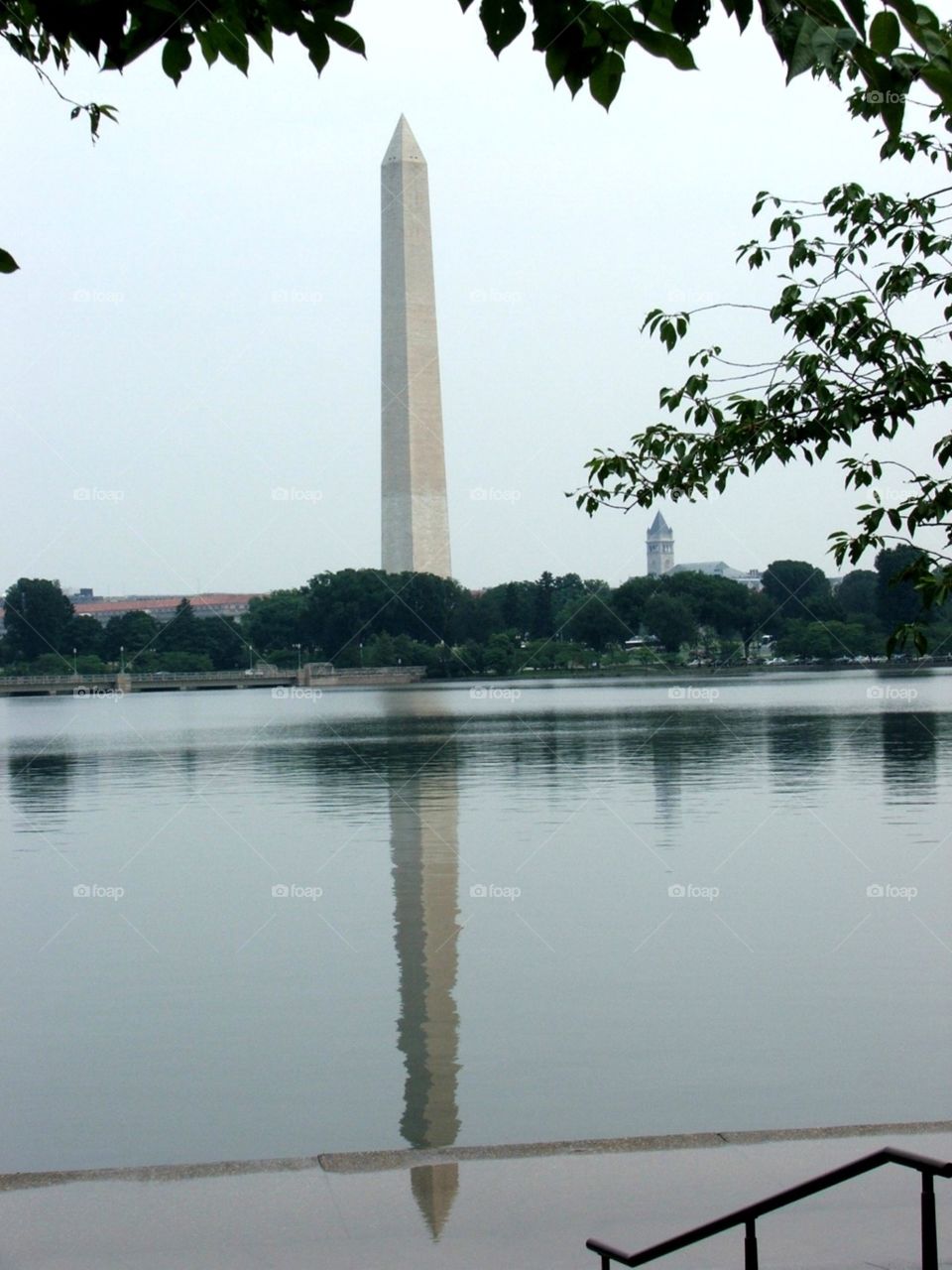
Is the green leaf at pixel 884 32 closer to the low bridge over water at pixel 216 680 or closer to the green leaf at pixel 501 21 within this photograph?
the green leaf at pixel 501 21

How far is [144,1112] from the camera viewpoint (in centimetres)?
915

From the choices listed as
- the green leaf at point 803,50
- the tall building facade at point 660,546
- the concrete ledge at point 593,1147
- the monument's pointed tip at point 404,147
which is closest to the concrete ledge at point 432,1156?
the concrete ledge at point 593,1147

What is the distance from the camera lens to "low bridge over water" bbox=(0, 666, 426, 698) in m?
112

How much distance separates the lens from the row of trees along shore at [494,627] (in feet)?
330

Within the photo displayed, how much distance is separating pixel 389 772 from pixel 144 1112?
28.8 meters

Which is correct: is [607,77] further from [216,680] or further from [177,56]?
[216,680]

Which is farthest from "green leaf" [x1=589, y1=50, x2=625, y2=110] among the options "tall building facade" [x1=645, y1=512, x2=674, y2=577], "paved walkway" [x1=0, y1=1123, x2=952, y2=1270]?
"tall building facade" [x1=645, y1=512, x2=674, y2=577]

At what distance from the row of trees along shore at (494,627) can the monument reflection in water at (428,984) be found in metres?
67.7

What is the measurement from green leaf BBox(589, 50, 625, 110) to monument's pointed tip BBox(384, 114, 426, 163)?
75.6m

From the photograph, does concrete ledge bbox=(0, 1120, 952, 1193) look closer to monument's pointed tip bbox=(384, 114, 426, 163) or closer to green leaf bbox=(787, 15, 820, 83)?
green leaf bbox=(787, 15, 820, 83)

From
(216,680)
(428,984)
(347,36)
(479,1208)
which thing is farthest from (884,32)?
(216,680)

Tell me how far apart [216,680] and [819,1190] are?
11470cm

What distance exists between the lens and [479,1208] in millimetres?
5988

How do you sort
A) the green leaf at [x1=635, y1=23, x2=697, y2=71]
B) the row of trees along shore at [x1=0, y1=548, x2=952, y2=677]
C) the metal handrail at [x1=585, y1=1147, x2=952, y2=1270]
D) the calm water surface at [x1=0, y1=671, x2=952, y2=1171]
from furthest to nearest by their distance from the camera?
the row of trees along shore at [x1=0, y1=548, x2=952, y2=677] → the calm water surface at [x1=0, y1=671, x2=952, y2=1171] → the green leaf at [x1=635, y1=23, x2=697, y2=71] → the metal handrail at [x1=585, y1=1147, x2=952, y2=1270]
